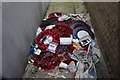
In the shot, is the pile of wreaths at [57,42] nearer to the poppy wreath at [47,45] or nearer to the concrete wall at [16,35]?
the poppy wreath at [47,45]

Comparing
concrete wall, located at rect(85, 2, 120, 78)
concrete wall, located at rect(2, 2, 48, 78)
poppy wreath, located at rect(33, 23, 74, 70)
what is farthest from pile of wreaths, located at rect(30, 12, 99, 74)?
concrete wall, located at rect(85, 2, 120, 78)

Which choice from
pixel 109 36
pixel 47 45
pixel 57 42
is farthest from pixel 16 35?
pixel 109 36

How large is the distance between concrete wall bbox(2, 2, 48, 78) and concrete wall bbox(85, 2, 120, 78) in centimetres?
138

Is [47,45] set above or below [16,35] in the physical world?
below

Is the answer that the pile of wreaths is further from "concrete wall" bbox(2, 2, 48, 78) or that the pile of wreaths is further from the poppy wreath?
"concrete wall" bbox(2, 2, 48, 78)

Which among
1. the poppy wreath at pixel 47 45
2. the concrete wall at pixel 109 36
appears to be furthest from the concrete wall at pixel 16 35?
the concrete wall at pixel 109 36

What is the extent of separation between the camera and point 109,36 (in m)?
3.02

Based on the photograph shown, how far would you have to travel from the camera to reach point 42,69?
10.4 feet

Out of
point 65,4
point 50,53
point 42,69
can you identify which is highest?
point 65,4

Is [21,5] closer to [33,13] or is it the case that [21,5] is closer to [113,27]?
[33,13]

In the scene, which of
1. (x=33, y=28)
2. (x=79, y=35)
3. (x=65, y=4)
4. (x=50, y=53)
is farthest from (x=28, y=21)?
(x=65, y=4)

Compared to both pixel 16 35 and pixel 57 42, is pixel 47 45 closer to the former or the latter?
pixel 57 42

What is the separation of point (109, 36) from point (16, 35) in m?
1.52

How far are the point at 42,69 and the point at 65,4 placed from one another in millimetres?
2980
